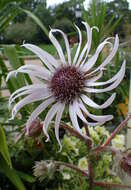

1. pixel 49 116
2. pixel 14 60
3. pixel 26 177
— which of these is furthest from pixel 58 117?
pixel 26 177

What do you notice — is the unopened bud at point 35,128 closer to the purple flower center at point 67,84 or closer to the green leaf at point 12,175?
the purple flower center at point 67,84

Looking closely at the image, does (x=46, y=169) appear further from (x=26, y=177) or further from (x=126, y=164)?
(x=26, y=177)

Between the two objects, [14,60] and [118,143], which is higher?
[14,60]

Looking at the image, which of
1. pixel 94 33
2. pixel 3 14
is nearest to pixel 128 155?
pixel 94 33

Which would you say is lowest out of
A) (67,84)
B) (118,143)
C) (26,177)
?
(26,177)

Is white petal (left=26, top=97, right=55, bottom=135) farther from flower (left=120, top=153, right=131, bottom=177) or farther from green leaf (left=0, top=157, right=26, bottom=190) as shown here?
green leaf (left=0, top=157, right=26, bottom=190)

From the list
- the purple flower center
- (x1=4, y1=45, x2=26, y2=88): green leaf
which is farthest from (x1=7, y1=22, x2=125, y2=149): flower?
(x1=4, y1=45, x2=26, y2=88): green leaf

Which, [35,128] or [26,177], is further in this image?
[26,177]

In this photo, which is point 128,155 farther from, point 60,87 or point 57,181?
point 57,181
